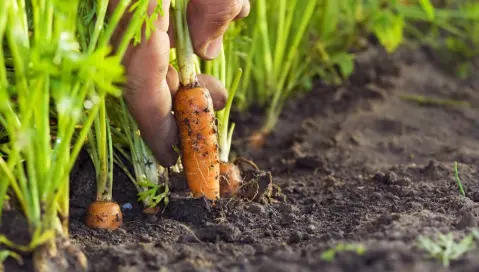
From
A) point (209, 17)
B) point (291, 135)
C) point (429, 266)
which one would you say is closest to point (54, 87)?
point (209, 17)

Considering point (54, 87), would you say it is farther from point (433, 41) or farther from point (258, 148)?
point (433, 41)

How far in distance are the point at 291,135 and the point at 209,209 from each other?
1.13 metres

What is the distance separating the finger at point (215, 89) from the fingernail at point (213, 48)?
9cm

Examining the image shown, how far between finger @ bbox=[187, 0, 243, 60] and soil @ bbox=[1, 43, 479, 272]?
17.9 inches

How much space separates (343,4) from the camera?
3348mm

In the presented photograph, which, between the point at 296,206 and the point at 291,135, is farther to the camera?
the point at 291,135

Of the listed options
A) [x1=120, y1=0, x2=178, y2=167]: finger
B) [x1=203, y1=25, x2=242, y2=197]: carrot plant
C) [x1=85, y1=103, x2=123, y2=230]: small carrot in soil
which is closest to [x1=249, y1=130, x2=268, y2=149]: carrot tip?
[x1=203, y1=25, x2=242, y2=197]: carrot plant

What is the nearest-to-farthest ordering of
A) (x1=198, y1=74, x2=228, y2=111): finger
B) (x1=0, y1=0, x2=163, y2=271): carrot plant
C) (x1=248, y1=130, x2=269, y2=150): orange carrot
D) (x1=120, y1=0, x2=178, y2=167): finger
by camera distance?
(x1=0, y1=0, x2=163, y2=271): carrot plant < (x1=120, y1=0, x2=178, y2=167): finger < (x1=198, y1=74, x2=228, y2=111): finger < (x1=248, y1=130, x2=269, y2=150): orange carrot

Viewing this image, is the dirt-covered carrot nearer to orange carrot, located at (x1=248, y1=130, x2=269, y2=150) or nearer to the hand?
the hand

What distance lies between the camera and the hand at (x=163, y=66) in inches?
73.0

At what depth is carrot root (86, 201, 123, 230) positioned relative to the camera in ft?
6.25

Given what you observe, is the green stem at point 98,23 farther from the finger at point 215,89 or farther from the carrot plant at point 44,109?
the finger at point 215,89

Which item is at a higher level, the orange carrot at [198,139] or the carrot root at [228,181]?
the orange carrot at [198,139]

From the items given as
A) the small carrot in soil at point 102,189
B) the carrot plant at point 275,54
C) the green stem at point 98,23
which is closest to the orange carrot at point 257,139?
the carrot plant at point 275,54
